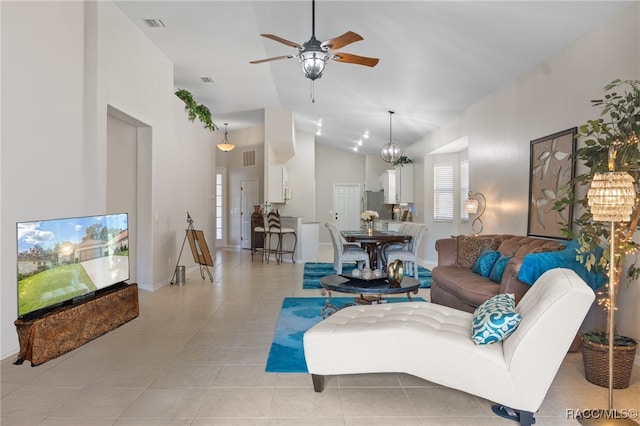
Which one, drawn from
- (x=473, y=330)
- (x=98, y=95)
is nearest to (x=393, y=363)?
(x=473, y=330)

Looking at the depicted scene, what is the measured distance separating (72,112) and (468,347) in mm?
4038

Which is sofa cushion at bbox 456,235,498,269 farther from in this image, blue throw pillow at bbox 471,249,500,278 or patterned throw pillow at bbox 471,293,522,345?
patterned throw pillow at bbox 471,293,522,345

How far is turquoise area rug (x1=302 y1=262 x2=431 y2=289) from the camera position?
6.39 metres

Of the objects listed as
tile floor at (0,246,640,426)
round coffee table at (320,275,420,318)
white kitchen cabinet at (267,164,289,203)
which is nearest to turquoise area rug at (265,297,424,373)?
tile floor at (0,246,640,426)

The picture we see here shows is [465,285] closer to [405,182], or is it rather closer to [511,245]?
[511,245]

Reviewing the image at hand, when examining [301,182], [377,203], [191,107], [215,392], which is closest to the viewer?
[215,392]

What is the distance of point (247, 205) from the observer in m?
12.3

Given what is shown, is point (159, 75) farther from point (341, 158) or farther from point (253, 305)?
point (341, 158)

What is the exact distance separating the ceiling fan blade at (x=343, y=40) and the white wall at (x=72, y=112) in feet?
7.98

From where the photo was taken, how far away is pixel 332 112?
29.2 ft

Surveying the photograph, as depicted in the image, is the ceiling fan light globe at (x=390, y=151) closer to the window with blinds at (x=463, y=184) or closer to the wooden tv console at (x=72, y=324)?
the window with blinds at (x=463, y=184)

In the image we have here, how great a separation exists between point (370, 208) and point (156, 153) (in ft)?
Answer: 26.8

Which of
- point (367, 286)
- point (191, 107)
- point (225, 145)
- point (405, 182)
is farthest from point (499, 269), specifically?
point (225, 145)

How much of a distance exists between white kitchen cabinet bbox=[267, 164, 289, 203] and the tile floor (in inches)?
246
